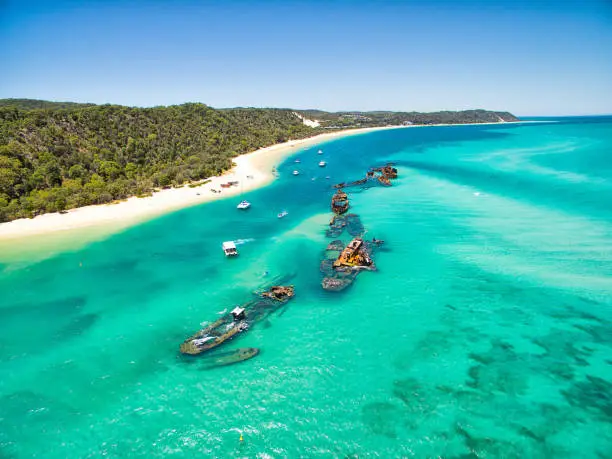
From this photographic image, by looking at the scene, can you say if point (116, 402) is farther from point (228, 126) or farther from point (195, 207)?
point (228, 126)

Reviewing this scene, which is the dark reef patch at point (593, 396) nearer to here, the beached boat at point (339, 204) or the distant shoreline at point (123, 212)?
the beached boat at point (339, 204)

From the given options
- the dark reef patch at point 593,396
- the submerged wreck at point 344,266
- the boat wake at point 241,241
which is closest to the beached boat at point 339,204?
the boat wake at point 241,241

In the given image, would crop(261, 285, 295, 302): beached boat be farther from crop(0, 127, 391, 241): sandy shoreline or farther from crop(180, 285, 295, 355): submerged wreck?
crop(0, 127, 391, 241): sandy shoreline

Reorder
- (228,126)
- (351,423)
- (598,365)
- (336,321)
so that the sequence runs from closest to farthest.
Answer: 1. (351,423)
2. (598,365)
3. (336,321)
4. (228,126)

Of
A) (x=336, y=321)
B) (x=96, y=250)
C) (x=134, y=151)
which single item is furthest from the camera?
(x=134, y=151)

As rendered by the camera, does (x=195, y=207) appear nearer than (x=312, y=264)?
No

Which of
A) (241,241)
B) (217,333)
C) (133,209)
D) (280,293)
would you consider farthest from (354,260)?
(133,209)

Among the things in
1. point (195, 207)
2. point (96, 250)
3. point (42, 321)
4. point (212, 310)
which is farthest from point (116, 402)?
point (195, 207)

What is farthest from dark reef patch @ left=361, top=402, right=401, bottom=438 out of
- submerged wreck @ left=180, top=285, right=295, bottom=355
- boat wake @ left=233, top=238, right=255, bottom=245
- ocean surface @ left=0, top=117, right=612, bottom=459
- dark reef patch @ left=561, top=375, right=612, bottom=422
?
boat wake @ left=233, top=238, right=255, bottom=245
